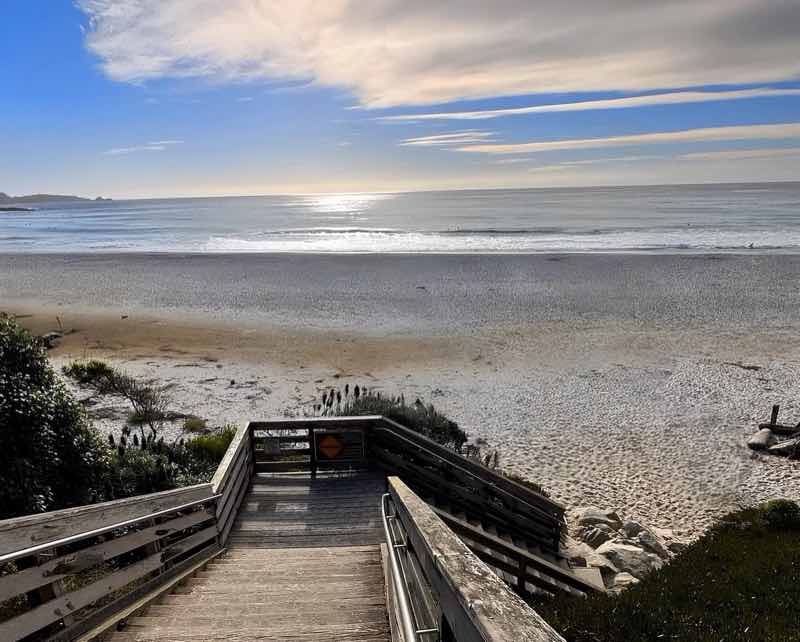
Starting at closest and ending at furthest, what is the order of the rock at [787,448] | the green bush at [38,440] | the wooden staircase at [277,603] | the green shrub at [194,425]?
1. the wooden staircase at [277,603]
2. the green bush at [38,440]
3. the rock at [787,448]
4. the green shrub at [194,425]

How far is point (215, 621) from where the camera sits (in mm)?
3912

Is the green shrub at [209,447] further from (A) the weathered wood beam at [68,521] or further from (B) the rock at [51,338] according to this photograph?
(B) the rock at [51,338]

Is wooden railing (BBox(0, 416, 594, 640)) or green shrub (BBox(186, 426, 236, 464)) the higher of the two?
wooden railing (BBox(0, 416, 594, 640))

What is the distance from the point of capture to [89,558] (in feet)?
11.8

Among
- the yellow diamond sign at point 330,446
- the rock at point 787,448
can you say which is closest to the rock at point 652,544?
the rock at point 787,448

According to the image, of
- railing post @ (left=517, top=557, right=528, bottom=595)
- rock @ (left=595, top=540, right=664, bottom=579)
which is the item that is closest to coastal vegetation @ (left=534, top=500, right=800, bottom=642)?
railing post @ (left=517, top=557, right=528, bottom=595)

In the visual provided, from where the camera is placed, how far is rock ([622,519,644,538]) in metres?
→ 9.02

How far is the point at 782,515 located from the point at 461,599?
9.94 m

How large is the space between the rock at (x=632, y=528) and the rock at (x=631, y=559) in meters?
0.40

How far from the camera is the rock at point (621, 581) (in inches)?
307

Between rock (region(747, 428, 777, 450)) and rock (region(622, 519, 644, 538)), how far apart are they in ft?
16.5

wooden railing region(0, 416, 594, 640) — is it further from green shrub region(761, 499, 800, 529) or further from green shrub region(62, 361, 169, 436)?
green shrub region(62, 361, 169, 436)

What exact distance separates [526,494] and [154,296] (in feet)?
88.4

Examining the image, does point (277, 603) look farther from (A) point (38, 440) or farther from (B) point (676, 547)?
(B) point (676, 547)
